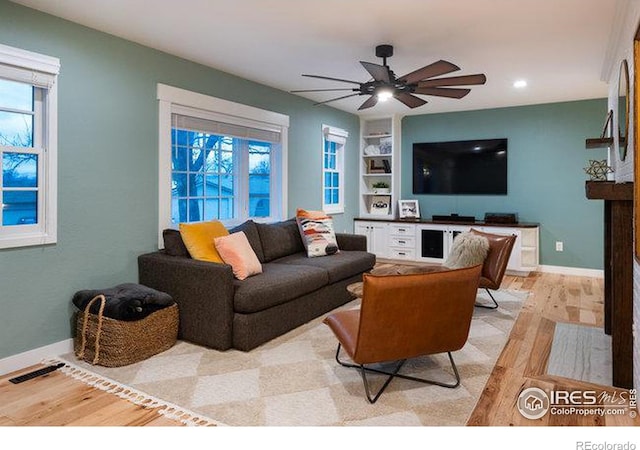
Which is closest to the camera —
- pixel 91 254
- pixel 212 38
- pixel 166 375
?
pixel 166 375

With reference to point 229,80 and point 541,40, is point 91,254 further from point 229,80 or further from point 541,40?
point 541,40

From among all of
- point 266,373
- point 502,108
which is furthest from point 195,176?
point 502,108

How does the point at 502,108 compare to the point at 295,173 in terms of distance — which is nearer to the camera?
the point at 295,173

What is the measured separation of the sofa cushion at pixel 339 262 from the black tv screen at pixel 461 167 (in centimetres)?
251

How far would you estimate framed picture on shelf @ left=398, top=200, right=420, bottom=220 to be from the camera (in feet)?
22.3

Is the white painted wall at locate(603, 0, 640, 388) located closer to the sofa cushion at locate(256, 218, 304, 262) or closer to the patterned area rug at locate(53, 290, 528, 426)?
the patterned area rug at locate(53, 290, 528, 426)

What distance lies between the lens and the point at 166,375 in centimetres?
266

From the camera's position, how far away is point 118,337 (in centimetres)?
276

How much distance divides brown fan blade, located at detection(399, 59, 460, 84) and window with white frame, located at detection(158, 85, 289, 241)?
1.92 metres

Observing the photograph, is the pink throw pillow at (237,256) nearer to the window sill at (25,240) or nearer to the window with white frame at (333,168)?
the window sill at (25,240)

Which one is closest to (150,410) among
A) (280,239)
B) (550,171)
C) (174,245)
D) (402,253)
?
(174,245)

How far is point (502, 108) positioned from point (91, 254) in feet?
18.4

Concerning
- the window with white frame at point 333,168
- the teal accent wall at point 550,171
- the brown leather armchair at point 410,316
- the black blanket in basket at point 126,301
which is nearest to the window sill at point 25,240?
the black blanket in basket at point 126,301

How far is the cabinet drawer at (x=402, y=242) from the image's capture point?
6.48 m
